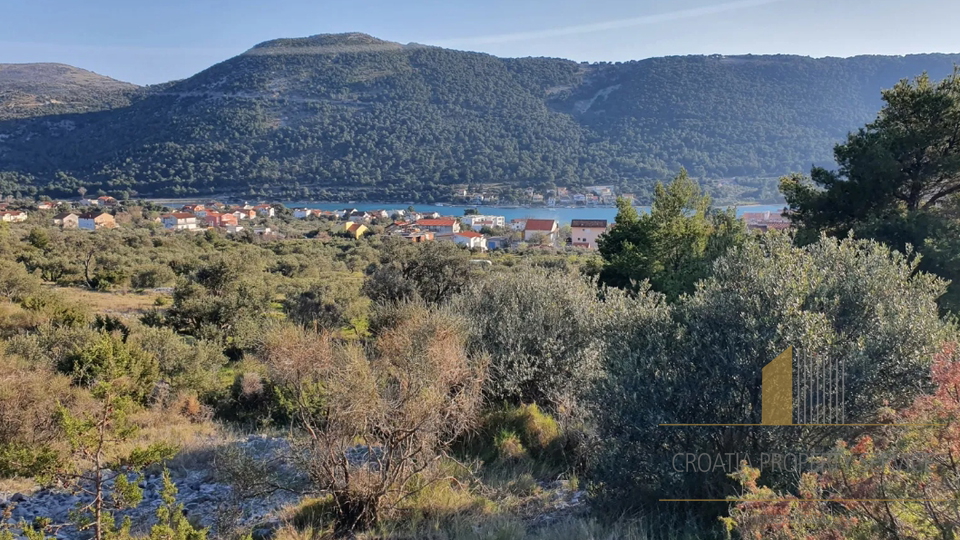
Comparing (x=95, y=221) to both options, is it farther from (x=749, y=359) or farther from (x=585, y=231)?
(x=749, y=359)

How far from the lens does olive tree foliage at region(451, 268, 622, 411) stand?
7.69 metres

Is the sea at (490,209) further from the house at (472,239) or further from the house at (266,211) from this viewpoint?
the house at (472,239)

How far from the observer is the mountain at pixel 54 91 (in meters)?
99.1

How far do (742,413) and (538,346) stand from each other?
3.75 metres

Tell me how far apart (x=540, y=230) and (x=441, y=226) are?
9258 mm

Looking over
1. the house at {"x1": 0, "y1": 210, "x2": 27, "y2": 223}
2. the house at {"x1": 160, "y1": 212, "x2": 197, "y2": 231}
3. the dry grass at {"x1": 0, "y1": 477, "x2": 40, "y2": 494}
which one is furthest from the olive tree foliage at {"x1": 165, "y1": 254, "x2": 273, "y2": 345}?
the house at {"x1": 160, "y1": 212, "x2": 197, "y2": 231}

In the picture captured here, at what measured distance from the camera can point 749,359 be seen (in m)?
4.28

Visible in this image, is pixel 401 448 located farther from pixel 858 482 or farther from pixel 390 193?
pixel 390 193

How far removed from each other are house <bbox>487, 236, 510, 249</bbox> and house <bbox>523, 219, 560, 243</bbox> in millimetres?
2348

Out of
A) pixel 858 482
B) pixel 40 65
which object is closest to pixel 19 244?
pixel 858 482

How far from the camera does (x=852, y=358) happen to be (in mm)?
4172

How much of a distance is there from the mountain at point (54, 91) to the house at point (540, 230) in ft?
295

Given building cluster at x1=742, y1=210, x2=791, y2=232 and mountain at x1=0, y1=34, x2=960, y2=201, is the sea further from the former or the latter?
building cluster at x1=742, y1=210, x2=791, y2=232

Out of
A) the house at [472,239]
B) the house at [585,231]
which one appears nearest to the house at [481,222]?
the house at [585,231]
